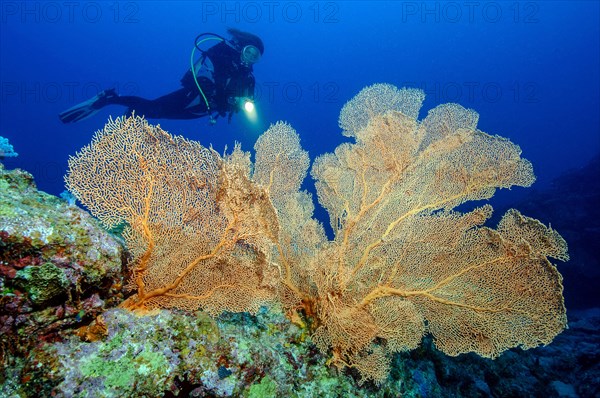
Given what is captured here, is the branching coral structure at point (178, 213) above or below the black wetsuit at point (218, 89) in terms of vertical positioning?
below

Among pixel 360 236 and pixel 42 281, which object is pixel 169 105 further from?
pixel 42 281

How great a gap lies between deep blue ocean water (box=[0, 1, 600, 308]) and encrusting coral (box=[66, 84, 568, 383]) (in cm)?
9023

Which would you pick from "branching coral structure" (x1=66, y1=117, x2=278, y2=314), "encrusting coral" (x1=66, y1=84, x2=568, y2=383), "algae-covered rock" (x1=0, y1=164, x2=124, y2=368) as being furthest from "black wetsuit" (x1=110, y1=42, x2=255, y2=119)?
"algae-covered rock" (x1=0, y1=164, x2=124, y2=368)

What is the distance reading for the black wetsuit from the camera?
999cm

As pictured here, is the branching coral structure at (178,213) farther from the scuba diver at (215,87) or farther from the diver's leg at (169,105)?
the diver's leg at (169,105)

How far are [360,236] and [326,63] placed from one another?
446 feet

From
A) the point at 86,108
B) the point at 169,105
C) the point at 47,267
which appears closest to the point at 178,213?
the point at 47,267

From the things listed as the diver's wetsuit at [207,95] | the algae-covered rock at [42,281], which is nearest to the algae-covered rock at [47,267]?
the algae-covered rock at [42,281]

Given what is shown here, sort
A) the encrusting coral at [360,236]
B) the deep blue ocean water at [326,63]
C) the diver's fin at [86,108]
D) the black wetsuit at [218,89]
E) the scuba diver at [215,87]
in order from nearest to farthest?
the encrusting coral at [360,236] < the scuba diver at [215,87] < the black wetsuit at [218,89] < the diver's fin at [86,108] < the deep blue ocean water at [326,63]

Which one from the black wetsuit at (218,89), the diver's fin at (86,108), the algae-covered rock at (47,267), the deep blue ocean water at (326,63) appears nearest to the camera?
the algae-covered rock at (47,267)

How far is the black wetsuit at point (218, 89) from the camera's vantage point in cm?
999

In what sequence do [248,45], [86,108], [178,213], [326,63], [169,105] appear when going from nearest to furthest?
[178,213]
[248,45]
[169,105]
[86,108]
[326,63]

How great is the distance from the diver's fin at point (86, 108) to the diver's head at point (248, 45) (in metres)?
4.92

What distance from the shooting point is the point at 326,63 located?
12775cm
